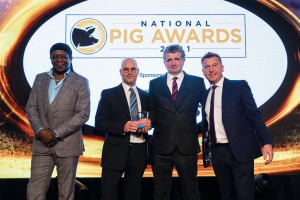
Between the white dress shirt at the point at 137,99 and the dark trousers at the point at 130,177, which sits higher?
the white dress shirt at the point at 137,99

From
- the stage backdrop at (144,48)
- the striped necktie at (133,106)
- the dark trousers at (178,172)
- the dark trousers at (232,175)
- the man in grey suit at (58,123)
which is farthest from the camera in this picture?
the stage backdrop at (144,48)

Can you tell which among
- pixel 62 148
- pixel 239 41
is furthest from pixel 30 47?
pixel 239 41

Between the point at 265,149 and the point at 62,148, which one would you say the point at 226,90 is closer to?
the point at 265,149

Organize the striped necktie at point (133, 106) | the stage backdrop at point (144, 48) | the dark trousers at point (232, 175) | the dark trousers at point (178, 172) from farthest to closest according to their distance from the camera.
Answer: the stage backdrop at point (144, 48) < the striped necktie at point (133, 106) < the dark trousers at point (178, 172) < the dark trousers at point (232, 175)

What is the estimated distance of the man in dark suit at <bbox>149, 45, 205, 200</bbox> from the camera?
10.5 feet

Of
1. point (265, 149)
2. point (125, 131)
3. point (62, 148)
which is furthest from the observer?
point (125, 131)

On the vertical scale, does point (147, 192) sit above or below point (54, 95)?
below

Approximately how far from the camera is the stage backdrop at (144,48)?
4.23m

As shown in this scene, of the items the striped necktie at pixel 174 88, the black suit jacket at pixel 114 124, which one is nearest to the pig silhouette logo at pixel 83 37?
the black suit jacket at pixel 114 124

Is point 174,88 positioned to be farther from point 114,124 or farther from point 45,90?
point 45,90

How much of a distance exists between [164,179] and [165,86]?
0.80 meters

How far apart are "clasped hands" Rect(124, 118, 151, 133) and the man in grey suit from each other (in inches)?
14.0

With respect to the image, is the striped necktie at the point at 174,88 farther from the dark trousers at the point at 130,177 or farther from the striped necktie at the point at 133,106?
the dark trousers at the point at 130,177

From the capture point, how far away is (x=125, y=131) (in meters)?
3.32
